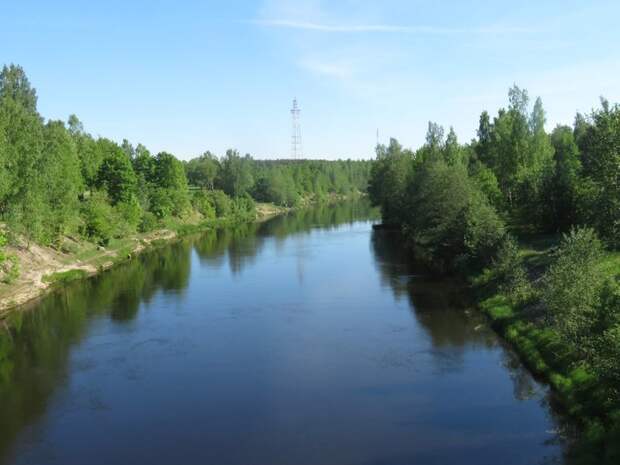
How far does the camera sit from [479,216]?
41156 millimetres

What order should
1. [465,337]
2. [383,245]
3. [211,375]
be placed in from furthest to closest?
[383,245] → [465,337] → [211,375]

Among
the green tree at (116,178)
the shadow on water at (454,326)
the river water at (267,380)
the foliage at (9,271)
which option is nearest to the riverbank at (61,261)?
the foliage at (9,271)

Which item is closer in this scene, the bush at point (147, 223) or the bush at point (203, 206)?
the bush at point (147, 223)

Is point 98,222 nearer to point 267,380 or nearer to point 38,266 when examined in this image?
point 38,266

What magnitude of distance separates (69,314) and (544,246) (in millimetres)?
31989

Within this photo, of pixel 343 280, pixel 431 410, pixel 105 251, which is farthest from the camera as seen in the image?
pixel 105 251

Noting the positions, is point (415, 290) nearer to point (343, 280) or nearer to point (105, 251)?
point (343, 280)

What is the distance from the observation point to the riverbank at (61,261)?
39094 mm

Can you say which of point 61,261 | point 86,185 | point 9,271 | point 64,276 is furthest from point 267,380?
point 86,185

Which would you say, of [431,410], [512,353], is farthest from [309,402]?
[512,353]

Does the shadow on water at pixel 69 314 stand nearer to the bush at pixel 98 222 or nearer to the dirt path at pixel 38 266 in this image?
the dirt path at pixel 38 266

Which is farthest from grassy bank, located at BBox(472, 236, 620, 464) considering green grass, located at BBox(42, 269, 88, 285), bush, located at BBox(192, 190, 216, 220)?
bush, located at BBox(192, 190, 216, 220)

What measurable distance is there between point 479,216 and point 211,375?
24015 millimetres

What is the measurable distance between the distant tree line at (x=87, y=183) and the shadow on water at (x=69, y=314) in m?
4.71
